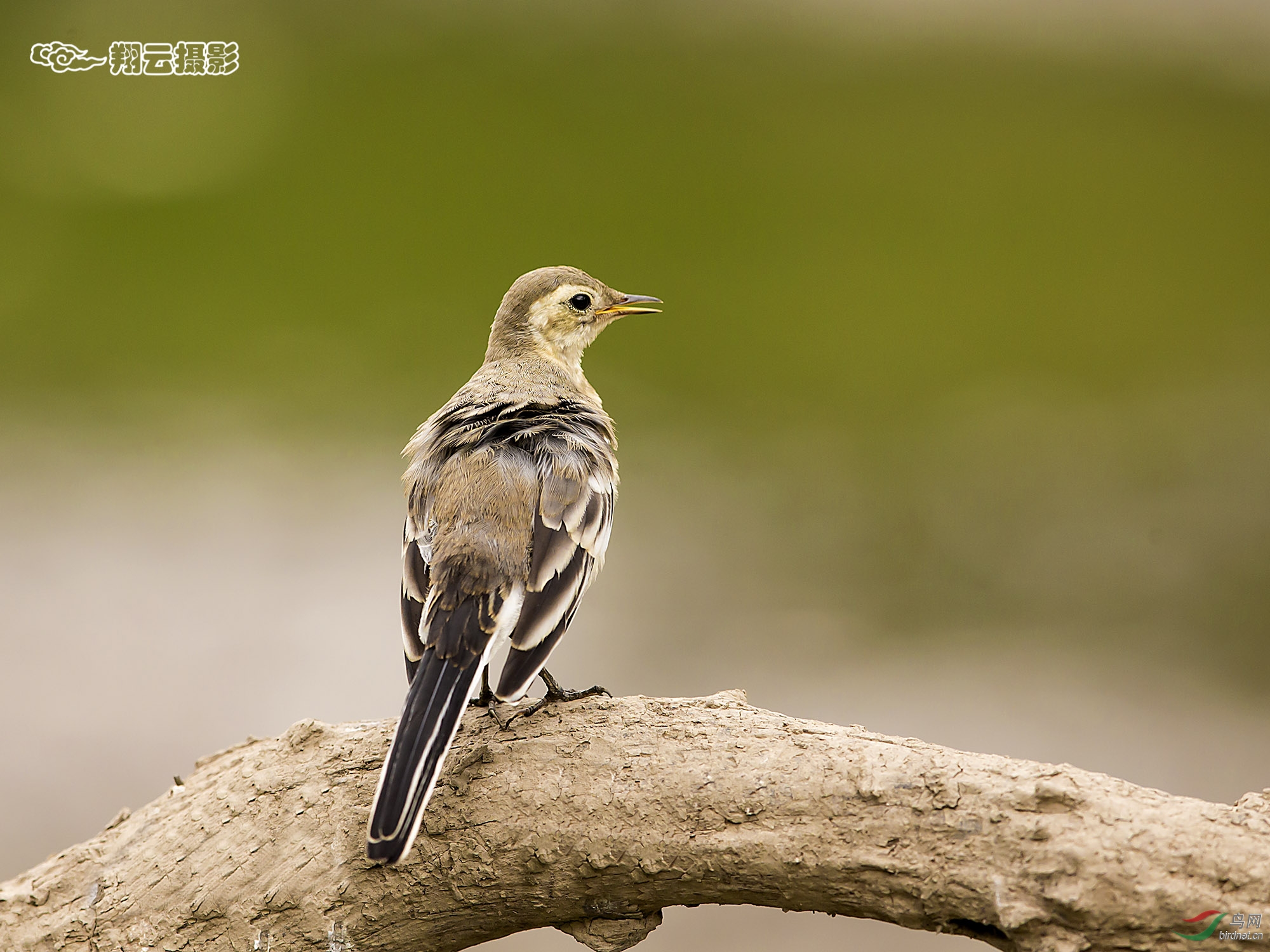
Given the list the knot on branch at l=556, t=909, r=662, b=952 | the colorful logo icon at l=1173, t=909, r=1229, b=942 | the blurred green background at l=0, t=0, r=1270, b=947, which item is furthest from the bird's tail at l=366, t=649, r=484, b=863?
the blurred green background at l=0, t=0, r=1270, b=947

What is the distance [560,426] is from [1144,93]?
13.6 metres

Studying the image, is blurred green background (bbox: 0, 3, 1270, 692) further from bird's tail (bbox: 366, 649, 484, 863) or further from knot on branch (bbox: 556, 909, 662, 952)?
bird's tail (bbox: 366, 649, 484, 863)

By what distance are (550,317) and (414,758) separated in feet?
9.38

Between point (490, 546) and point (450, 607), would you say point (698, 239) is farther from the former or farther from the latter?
point (450, 607)

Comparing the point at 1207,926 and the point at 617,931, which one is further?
the point at 617,931

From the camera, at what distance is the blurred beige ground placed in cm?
995

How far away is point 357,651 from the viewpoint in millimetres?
11469

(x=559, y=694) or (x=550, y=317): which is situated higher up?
(x=550, y=317)

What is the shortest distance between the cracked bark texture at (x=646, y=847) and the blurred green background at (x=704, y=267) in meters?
8.90

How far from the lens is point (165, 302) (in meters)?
16.3

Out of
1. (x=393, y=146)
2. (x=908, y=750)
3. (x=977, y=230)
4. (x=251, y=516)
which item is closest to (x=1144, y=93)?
(x=977, y=230)

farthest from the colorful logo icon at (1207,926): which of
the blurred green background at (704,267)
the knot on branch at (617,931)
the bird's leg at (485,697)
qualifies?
the blurred green background at (704,267)

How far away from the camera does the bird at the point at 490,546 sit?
3365mm

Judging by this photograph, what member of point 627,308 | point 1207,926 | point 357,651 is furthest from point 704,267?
point 1207,926
